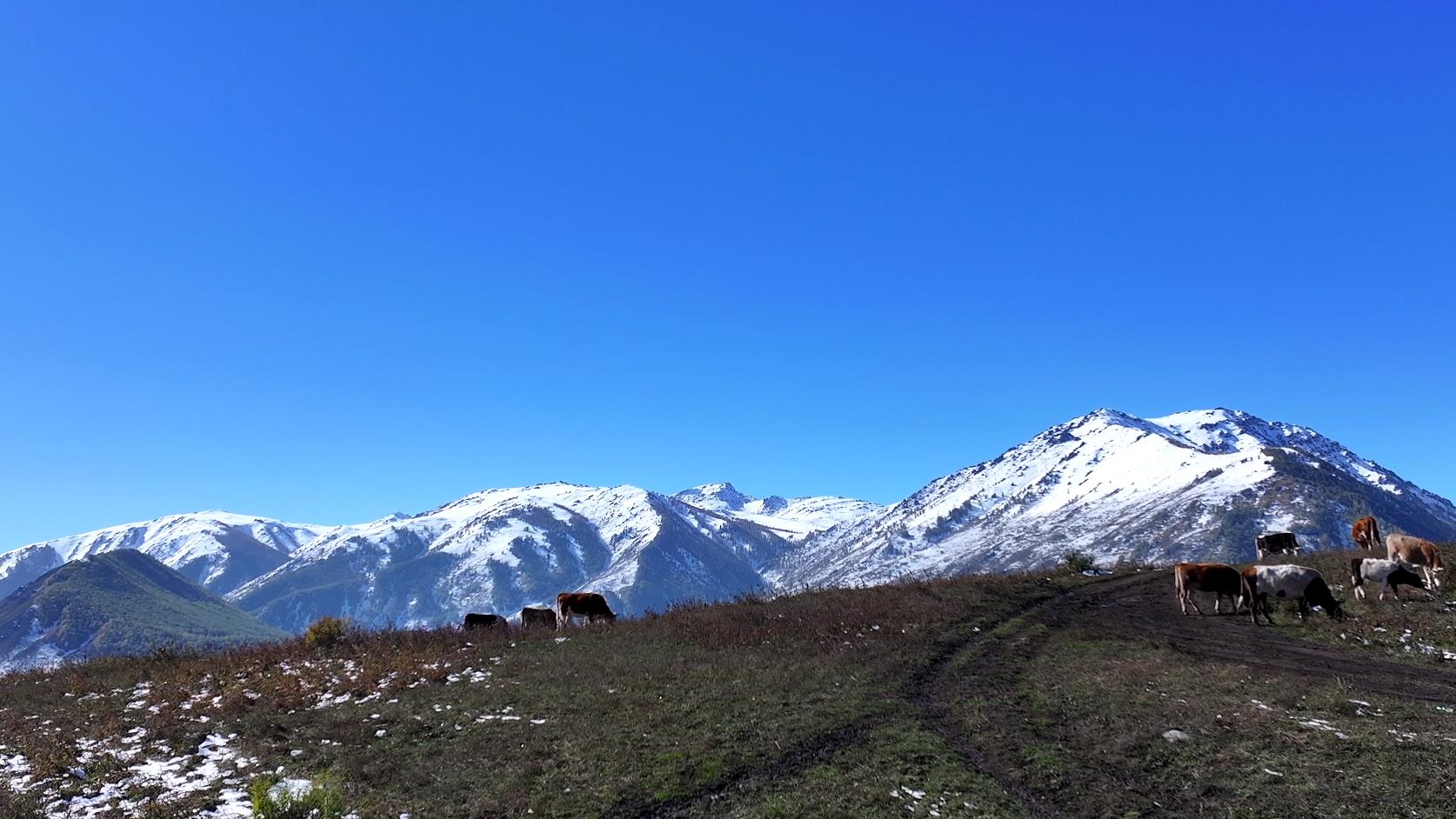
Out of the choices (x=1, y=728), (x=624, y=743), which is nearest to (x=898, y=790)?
(x=624, y=743)

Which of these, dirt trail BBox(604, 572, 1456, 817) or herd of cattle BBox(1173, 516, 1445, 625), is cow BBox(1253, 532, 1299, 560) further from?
herd of cattle BBox(1173, 516, 1445, 625)

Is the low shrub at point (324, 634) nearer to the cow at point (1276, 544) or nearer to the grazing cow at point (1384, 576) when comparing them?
the grazing cow at point (1384, 576)

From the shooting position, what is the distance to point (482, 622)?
37969 millimetres

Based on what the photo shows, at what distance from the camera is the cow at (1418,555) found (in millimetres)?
30875

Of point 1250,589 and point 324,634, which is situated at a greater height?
point 1250,589

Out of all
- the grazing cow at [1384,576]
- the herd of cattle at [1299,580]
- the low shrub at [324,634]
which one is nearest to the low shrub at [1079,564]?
the herd of cattle at [1299,580]

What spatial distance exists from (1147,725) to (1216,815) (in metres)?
4.64

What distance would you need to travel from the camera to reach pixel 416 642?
32375 mm

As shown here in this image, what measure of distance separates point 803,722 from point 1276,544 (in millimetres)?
46568

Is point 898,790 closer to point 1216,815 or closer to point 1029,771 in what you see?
point 1029,771

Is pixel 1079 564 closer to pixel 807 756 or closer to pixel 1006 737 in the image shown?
pixel 1006 737

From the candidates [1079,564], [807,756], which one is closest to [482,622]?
[807,756]

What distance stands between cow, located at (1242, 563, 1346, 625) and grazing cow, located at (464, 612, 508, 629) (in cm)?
3162

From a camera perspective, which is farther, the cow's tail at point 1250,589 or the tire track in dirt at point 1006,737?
the cow's tail at point 1250,589
